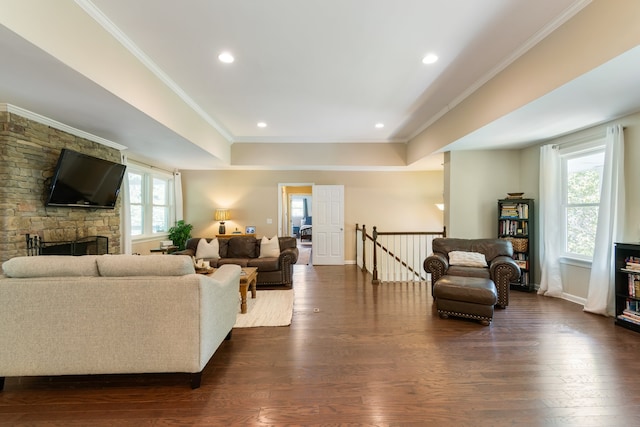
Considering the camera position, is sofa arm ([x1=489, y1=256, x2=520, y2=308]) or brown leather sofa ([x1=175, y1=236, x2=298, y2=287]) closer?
sofa arm ([x1=489, y1=256, x2=520, y2=308])

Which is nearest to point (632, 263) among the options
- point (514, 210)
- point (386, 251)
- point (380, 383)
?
point (514, 210)

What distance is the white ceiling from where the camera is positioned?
2432 mm

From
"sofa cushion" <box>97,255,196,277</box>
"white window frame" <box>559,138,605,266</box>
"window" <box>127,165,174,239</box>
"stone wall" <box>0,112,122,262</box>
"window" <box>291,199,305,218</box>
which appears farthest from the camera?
"window" <box>291,199,305,218</box>

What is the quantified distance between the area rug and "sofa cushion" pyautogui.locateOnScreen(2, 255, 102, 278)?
167cm

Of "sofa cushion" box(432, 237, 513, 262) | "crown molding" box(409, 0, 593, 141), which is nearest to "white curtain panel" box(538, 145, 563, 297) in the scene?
"sofa cushion" box(432, 237, 513, 262)

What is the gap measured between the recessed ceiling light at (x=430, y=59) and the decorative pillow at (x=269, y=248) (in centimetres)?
391

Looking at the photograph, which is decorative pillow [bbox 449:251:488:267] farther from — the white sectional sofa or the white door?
the white sectional sofa

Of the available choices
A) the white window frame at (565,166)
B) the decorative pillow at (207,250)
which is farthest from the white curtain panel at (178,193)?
the white window frame at (565,166)

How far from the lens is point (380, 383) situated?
220 centimetres

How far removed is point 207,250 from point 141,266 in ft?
11.2

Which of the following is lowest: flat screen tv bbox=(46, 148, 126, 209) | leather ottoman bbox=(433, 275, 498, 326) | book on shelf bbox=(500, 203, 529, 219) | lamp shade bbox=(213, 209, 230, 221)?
leather ottoman bbox=(433, 275, 498, 326)

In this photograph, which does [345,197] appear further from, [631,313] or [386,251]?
[631,313]

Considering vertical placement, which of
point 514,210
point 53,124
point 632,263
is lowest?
point 632,263

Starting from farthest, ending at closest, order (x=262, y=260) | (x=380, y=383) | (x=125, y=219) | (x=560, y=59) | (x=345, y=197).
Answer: (x=345, y=197)
(x=125, y=219)
(x=262, y=260)
(x=560, y=59)
(x=380, y=383)
